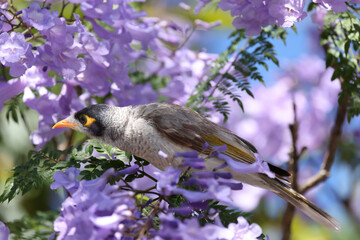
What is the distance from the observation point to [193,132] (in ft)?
7.56

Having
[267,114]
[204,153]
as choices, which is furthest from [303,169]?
[204,153]

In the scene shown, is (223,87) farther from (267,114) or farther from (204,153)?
(267,114)

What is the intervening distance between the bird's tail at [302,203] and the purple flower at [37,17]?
1056 mm

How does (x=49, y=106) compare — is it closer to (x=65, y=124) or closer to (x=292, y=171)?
(x=65, y=124)

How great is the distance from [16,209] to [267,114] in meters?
1.87

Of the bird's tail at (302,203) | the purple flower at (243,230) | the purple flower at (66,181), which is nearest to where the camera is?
the purple flower at (243,230)

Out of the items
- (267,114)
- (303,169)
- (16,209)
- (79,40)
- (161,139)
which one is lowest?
(16,209)

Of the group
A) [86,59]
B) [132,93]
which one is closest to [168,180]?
[86,59]

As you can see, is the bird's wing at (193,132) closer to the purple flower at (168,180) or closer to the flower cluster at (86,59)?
the flower cluster at (86,59)

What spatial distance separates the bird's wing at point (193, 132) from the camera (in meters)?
2.27

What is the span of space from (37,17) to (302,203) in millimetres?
1288

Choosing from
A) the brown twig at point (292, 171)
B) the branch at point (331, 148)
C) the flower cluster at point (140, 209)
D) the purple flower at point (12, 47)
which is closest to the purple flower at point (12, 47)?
the purple flower at point (12, 47)

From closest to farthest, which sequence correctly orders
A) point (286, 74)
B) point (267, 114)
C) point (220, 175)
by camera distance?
point (220, 175)
point (267, 114)
point (286, 74)

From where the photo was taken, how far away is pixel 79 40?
2332 mm
